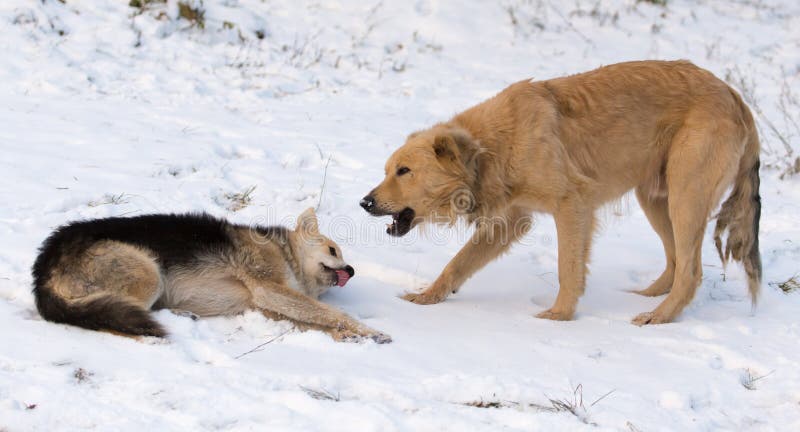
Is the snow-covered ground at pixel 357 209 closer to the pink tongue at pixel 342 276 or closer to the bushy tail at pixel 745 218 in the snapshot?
the pink tongue at pixel 342 276

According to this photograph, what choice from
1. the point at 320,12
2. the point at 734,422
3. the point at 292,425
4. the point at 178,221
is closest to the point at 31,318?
the point at 178,221

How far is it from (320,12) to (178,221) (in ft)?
25.2

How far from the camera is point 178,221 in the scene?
4.87 metres

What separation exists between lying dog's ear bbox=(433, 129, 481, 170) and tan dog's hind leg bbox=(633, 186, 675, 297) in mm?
1588

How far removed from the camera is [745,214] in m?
5.60

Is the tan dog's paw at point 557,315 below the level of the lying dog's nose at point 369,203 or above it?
below

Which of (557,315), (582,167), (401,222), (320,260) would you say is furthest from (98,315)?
(582,167)

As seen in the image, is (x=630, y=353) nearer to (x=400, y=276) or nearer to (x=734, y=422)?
(x=734, y=422)

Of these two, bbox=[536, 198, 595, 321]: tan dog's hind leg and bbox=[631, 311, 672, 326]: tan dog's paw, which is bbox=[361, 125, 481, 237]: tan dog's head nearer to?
bbox=[536, 198, 595, 321]: tan dog's hind leg

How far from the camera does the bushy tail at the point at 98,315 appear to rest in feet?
13.0

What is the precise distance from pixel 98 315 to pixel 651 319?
3.55m

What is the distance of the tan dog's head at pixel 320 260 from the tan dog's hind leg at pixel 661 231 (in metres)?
2.38

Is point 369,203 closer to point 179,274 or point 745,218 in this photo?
point 179,274

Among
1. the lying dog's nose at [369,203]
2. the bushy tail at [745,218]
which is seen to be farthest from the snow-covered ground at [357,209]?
the lying dog's nose at [369,203]
